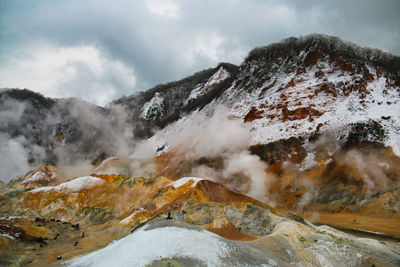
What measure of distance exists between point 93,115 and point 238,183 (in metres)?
119

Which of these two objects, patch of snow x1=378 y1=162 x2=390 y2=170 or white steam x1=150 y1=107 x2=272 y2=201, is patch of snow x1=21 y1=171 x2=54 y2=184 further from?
patch of snow x1=378 y1=162 x2=390 y2=170

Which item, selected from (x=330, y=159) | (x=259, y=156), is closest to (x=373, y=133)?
(x=330, y=159)

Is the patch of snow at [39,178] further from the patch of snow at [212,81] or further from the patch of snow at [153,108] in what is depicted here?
the patch of snow at [212,81]

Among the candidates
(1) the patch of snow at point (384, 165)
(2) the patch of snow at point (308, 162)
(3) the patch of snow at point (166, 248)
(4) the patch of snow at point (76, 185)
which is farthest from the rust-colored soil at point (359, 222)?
(4) the patch of snow at point (76, 185)


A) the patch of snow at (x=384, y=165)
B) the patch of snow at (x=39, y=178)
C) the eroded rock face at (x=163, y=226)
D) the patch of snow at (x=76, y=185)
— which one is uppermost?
the patch of snow at (x=384, y=165)

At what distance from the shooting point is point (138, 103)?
153 metres

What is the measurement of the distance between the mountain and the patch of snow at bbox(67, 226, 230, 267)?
0.26 feet

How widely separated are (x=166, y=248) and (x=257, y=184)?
41484 mm

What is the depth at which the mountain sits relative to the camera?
55.8ft

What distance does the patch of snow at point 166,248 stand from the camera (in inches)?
457

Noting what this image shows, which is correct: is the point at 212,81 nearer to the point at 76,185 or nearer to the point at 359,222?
the point at 76,185

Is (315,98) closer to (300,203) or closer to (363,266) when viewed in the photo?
(300,203)

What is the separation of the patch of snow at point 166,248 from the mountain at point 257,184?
8cm

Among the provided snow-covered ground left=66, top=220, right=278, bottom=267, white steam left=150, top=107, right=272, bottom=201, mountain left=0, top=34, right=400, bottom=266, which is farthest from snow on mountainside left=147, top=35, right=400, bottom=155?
snow-covered ground left=66, top=220, right=278, bottom=267
